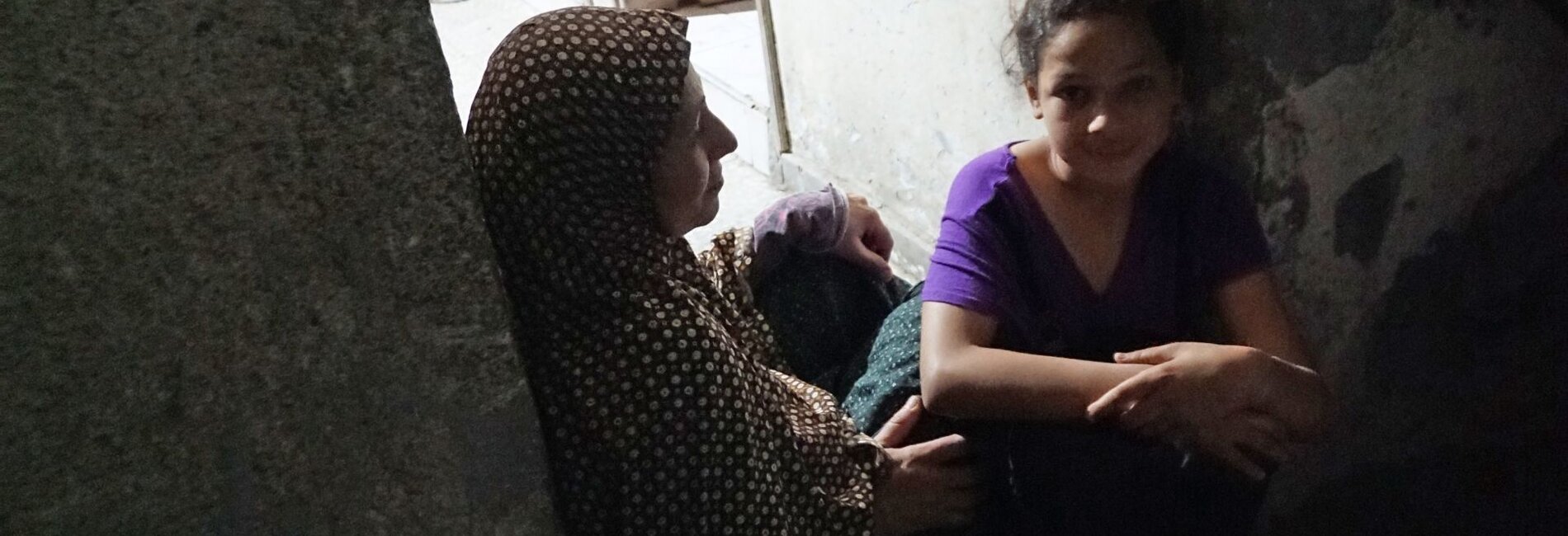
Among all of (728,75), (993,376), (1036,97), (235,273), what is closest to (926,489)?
(993,376)

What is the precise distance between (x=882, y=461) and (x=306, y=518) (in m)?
0.64

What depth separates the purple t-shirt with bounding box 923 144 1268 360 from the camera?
4.30ft

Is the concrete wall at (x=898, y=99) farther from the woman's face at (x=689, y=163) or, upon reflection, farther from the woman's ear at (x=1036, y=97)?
the woman's face at (x=689, y=163)

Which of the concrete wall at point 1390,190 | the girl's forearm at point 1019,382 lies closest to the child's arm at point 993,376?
the girl's forearm at point 1019,382

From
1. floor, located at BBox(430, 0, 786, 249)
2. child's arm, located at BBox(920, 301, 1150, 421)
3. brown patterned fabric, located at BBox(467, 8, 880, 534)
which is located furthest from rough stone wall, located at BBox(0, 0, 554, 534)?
floor, located at BBox(430, 0, 786, 249)

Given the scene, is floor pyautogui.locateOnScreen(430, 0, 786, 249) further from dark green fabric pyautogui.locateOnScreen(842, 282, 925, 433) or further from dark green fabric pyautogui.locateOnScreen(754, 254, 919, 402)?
dark green fabric pyautogui.locateOnScreen(842, 282, 925, 433)

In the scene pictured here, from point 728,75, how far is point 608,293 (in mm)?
2254

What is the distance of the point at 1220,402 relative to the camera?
1.22 m

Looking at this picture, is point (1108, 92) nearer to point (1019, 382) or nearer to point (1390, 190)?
point (1019, 382)

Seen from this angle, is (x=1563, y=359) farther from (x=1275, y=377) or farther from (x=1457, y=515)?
(x=1275, y=377)

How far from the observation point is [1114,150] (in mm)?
1249

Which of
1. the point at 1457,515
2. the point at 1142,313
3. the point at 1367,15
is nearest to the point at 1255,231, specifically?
the point at 1142,313

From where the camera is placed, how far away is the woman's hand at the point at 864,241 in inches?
65.1

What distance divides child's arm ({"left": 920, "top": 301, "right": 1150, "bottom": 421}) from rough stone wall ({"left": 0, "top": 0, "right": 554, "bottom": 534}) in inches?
20.8
